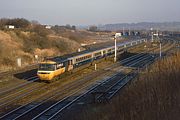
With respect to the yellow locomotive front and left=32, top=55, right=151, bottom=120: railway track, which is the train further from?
left=32, top=55, right=151, bottom=120: railway track

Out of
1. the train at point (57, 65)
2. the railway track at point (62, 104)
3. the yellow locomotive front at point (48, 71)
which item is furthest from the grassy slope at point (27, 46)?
the railway track at point (62, 104)

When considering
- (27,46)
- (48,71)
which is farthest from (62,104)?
(27,46)

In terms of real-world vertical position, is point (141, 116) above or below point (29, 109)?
above

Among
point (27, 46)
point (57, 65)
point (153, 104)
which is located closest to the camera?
point (153, 104)

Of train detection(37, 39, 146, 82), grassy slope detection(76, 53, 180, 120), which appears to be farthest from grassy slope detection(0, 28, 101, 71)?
grassy slope detection(76, 53, 180, 120)

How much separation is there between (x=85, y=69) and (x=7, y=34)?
95.2ft

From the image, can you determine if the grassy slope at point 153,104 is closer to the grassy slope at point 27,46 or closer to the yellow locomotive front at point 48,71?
the yellow locomotive front at point 48,71

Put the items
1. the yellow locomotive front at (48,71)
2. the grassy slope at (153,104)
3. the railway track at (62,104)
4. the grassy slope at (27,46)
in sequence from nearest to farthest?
the grassy slope at (153,104) → the railway track at (62,104) → the yellow locomotive front at (48,71) → the grassy slope at (27,46)

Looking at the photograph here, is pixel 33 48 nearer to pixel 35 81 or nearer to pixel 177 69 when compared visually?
pixel 35 81

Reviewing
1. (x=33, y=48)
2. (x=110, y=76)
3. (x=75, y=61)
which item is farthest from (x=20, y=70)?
(x=33, y=48)

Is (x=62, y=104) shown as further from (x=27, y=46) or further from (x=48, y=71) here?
(x=27, y=46)

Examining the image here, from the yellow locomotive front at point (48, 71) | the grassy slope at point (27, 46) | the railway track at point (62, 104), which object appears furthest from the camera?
the grassy slope at point (27, 46)

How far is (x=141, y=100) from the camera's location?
48.2 ft

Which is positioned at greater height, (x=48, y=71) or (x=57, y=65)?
(x=57, y=65)
